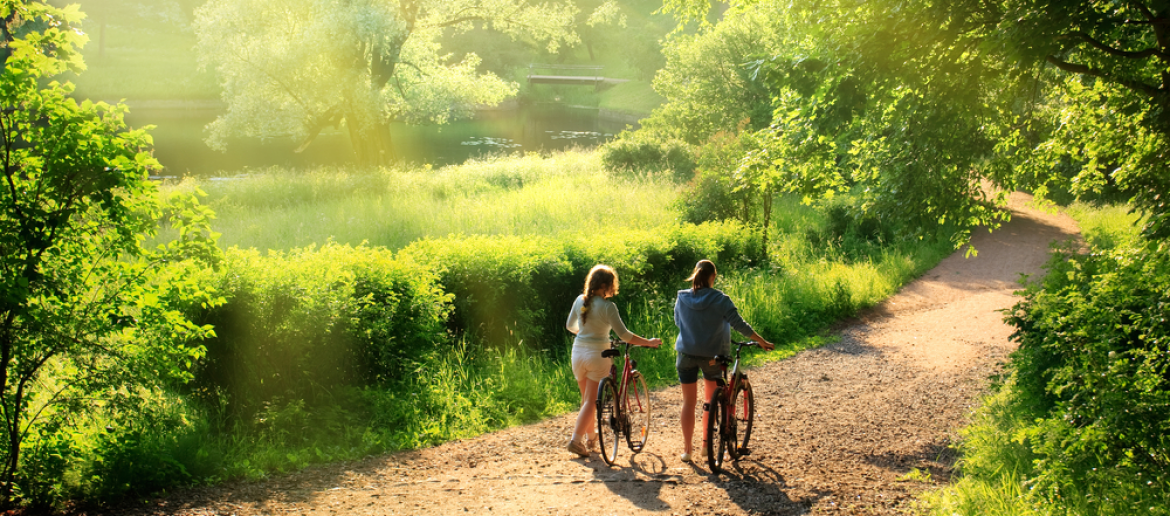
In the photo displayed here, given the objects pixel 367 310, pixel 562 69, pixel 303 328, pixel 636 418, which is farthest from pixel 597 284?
pixel 562 69

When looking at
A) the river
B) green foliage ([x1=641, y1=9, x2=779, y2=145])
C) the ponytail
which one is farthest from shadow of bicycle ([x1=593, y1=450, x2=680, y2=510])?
the river

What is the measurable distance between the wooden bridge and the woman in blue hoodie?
64129 mm

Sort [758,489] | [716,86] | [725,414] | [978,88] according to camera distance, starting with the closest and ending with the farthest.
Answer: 1. [758,489]
2. [725,414]
3. [978,88]
4. [716,86]

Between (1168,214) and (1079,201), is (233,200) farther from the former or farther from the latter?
(1079,201)

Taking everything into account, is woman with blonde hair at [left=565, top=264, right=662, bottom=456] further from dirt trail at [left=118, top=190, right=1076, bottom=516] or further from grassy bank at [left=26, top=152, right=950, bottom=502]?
grassy bank at [left=26, top=152, right=950, bottom=502]

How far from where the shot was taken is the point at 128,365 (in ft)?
15.9

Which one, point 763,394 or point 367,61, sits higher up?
point 367,61

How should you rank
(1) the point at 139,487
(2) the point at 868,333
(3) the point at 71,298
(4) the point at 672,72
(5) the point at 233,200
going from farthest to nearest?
1. (4) the point at 672,72
2. (5) the point at 233,200
3. (2) the point at 868,333
4. (1) the point at 139,487
5. (3) the point at 71,298

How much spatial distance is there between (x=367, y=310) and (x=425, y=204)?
506 inches

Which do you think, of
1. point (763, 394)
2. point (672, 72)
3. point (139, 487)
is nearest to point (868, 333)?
point (763, 394)

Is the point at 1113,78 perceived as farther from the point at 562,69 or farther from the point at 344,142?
the point at 562,69

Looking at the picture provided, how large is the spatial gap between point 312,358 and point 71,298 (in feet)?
7.84

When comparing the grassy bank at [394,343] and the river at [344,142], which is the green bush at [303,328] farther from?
the river at [344,142]

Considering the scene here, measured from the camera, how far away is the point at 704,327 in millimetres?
5527
